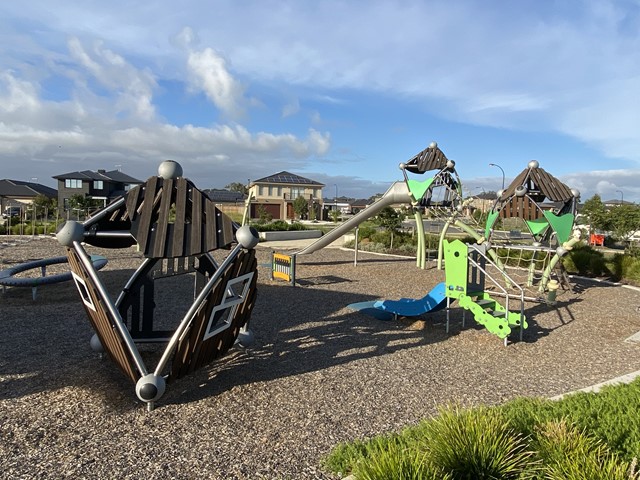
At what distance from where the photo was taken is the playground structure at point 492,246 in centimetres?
845

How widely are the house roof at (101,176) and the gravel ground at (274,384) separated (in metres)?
52.2

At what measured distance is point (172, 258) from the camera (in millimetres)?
5410

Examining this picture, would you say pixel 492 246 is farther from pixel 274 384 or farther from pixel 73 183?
pixel 73 183

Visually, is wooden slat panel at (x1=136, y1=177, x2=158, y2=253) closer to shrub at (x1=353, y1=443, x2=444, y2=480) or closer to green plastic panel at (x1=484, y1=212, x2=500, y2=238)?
shrub at (x1=353, y1=443, x2=444, y2=480)

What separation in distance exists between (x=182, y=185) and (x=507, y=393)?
15.5ft

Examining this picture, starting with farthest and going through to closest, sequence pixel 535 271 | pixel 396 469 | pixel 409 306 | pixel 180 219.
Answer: pixel 535 271, pixel 409 306, pixel 180 219, pixel 396 469

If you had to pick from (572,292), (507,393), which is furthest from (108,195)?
(507,393)

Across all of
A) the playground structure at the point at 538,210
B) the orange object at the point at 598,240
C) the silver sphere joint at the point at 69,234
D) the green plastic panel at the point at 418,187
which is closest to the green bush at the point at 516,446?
the silver sphere joint at the point at 69,234

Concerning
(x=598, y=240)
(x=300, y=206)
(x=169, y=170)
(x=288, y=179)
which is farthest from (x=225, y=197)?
(x=169, y=170)

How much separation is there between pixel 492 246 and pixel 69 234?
34.1 feet

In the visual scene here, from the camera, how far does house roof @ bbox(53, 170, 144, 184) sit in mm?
56525

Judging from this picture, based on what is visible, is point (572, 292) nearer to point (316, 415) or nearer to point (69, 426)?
point (316, 415)

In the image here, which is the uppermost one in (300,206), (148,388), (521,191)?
(300,206)

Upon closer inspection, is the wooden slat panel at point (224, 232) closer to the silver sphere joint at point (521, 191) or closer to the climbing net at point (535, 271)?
the climbing net at point (535, 271)
